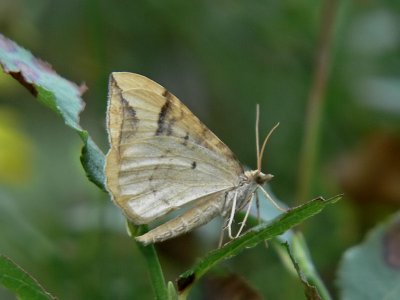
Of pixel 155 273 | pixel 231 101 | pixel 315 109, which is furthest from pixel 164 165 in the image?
pixel 231 101

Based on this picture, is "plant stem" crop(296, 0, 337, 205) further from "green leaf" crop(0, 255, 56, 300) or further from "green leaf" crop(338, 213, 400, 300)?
"green leaf" crop(0, 255, 56, 300)

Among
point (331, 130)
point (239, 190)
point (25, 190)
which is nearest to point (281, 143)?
point (331, 130)

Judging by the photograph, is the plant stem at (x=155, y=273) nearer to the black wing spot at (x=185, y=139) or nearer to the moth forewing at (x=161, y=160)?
the moth forewing at (x=161, y=160)

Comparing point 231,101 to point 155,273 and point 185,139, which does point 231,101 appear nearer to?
point 185,139

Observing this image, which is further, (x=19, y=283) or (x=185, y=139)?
(x=185, y=139)

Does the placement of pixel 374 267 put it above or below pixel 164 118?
below

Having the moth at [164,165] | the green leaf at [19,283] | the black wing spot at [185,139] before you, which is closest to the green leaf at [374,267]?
the moth at [164,165]

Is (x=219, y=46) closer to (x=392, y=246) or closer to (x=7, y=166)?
(x=7, y=166)
